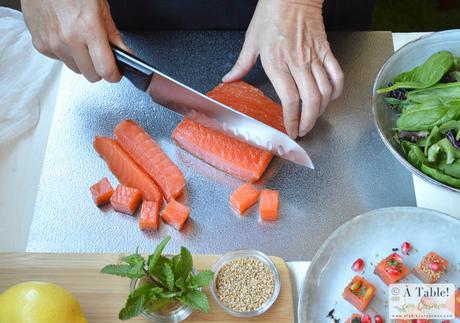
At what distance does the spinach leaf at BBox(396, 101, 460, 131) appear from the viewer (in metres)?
1.34

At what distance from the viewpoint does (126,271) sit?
3.75 feet

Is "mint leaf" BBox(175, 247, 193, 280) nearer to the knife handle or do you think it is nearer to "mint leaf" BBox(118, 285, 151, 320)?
"mint leaf" BBox(118, 285, 151, 320)

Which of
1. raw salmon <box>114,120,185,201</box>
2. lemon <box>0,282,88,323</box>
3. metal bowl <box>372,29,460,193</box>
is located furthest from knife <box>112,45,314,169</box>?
lemon <box>0,282,88,323</box>

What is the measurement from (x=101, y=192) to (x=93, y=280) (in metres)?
0.25

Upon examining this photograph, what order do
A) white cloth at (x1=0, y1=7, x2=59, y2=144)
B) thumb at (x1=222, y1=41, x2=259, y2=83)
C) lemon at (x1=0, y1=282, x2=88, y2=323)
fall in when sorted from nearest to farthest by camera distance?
lemon at (x1=0, y1=282, x2=88, y2=323)
thumb at (x1=222, y1=41, x2=259, y2=83)
white cloth at (x1=0, y1=7, x2=59, y2=144)

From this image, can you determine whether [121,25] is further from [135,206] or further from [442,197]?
[442,197]

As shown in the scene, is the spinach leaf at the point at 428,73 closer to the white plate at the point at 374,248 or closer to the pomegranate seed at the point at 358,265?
the white plate at the point at 374,248

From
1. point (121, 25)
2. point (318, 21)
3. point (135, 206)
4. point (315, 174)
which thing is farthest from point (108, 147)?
point (318, 21)

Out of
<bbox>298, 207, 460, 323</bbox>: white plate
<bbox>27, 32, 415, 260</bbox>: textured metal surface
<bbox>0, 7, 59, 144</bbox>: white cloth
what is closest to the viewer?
<bbox>298, 207, 460, 323</bbox>: white plate

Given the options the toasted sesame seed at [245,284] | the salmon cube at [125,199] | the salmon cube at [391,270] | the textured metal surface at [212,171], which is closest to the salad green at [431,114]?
the textured metal surface at [212,171]

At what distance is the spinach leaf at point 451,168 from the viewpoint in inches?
51.5

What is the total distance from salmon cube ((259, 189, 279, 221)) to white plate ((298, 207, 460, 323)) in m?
0.16

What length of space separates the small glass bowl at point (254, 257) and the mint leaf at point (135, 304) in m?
0.17

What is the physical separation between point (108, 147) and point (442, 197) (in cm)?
92
